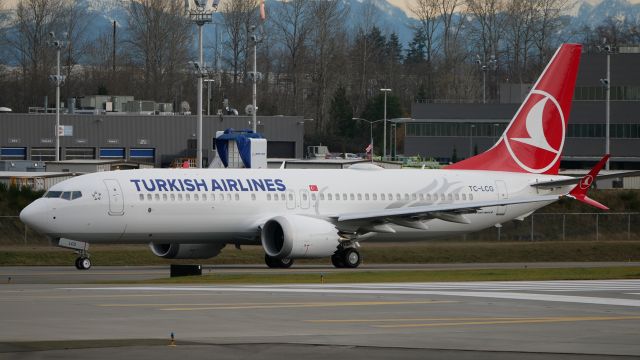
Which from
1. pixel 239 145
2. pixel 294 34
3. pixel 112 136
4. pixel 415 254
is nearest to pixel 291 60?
pixel 294 34

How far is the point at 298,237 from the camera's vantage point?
43.1 metres

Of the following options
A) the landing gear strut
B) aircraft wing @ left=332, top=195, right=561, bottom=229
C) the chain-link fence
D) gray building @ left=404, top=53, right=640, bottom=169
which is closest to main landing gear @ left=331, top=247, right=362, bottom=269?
aircraft wing @ left=332, top=195, right=561, bottom=229

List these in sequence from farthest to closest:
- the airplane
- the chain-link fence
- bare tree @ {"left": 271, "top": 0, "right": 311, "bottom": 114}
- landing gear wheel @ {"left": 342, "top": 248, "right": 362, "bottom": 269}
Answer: bare tree @ {"left": 271, "top": 0, "right": 311, "bottom": 114}
the chain-link fence
landing gear wheel @ {"left": 342, "top": 248, "right": 362, "bottom": 269}
the airplane

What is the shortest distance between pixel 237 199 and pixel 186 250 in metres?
2.87

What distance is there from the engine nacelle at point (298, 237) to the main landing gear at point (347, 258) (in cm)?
42

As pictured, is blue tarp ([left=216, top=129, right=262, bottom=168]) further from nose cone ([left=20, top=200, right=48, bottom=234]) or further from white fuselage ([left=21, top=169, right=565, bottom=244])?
nose cone ([left=20, top=200, right=48, bottom=234])

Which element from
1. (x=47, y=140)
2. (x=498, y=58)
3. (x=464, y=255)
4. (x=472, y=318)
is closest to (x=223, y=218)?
(x=464, y=255)

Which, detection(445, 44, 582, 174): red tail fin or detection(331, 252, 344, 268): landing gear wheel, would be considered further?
detection(445, 44, 582, 174): red tail fin

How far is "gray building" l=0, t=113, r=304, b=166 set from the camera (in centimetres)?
10744

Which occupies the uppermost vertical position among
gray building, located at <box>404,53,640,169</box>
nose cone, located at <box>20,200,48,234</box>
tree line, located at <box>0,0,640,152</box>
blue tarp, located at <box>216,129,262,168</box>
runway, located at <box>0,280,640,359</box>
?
tree line, located at <box>0,0,640,152</box>

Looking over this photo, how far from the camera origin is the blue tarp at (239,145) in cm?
6209

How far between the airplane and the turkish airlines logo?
0.04m

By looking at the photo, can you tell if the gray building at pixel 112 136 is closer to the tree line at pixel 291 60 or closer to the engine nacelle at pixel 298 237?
the tree line at pixel 291 60

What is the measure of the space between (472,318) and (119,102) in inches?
3930
